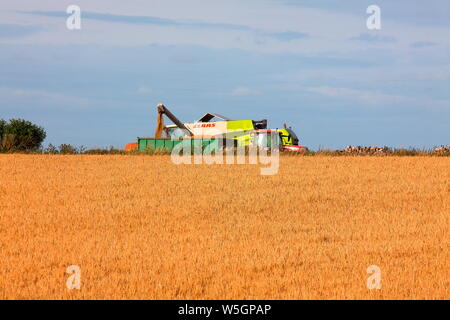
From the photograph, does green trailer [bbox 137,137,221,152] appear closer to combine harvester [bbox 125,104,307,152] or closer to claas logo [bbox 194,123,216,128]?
combine harvester [bbox 125,104,307,152]

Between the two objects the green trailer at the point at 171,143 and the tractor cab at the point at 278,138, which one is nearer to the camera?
the tractor cab at the point at 278,138

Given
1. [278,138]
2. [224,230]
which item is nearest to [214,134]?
[278,138]

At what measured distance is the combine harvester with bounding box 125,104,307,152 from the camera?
34.5 metres

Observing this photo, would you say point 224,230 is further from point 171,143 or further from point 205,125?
point 205,125

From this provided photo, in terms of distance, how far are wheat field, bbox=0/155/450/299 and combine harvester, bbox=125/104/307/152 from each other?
637 cm

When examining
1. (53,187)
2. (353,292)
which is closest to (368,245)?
(353,292)

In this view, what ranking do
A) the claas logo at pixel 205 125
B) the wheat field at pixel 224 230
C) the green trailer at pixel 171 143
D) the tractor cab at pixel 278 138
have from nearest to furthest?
the wheat field at pixel 224 230 < the tractor cab at pixel 278 138 < the green trailer at pixel 171 143 < the claas logo at pixel 205 125

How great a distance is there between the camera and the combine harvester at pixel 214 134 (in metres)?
34.5

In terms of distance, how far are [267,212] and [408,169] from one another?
11090 millimetres

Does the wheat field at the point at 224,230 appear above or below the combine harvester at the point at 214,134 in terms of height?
below

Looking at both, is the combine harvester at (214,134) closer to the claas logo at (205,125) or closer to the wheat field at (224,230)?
the claas logo at (205,125)

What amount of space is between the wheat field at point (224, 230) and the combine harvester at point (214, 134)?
251 inches

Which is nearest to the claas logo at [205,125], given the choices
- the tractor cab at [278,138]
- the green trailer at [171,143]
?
the green trailer at [171,143]

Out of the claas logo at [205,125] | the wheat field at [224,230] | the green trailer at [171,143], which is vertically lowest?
the wheat field at [224,230]
